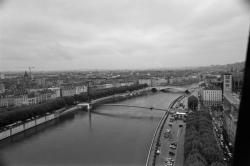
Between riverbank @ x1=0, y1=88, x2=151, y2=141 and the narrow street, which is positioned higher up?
the narrow street

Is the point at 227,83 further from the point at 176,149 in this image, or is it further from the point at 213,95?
the point at 176,149

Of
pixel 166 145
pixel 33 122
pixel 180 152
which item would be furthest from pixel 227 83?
pixel 33 122

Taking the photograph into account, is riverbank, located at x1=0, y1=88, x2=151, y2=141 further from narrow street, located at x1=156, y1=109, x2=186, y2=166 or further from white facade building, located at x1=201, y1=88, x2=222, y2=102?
white facade building, located at x1=201, y1=88, x2=222, y2=102

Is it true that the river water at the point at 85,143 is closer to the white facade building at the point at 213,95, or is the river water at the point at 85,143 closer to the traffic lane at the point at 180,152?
the traffic lane at the point at 180,152

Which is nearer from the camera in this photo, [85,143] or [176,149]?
[176,149]

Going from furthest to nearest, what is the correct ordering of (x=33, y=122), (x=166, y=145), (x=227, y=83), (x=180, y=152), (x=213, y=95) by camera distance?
(x=213, y=95), (x=227, y=83), (x=33, y=122), (x=166, y=145), (x=180, y=152)

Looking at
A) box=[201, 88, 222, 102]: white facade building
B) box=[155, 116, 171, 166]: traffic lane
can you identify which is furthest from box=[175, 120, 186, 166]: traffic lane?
box=[201, 88, 222, 102]: white facade building

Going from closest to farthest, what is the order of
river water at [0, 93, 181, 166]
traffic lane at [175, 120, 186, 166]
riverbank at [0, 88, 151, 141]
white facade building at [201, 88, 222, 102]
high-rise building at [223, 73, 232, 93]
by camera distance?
1. traffic lane at [175, 120, 186, 166]
2. river water at [0, 93, 181, 166]
3. riverbank at [0, 88, 151, 141]
4. high-rise building at [223, 73, 232, 93]
5. white facade building at [201, 88, 222, 102]

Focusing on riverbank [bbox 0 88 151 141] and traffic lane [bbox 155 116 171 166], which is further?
riverbank [bbox 0 88 151 141]

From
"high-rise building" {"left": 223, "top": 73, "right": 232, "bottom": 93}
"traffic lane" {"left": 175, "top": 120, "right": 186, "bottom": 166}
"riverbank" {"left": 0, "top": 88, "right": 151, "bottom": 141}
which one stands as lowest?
"riverbank" {"left": 0, "top": 88, "right": 151, "bottom": 141}
